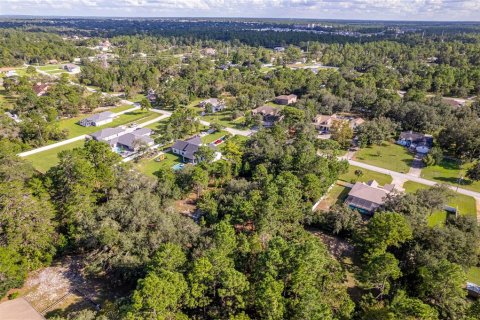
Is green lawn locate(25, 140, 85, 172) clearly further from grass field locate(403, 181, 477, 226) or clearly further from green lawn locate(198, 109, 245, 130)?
grass field locate(403, 181, 477, 226)

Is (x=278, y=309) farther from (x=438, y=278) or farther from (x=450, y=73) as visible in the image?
(x=450, y=73)

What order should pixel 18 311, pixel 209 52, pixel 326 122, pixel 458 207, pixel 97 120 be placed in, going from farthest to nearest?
1. pixel 209 52
2. pixel 97 120
3. pixel 326 122
4. pixel 458 207
5. pixel 18 311

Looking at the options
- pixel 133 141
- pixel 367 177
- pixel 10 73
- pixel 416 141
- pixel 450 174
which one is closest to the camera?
pixel 367 177

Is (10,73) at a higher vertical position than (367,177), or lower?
higher

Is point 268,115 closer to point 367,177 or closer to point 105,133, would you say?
point 367,177

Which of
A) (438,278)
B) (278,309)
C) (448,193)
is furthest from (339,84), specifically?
(278,309)

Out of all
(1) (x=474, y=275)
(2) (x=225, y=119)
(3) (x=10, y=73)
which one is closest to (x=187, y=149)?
(2) (x=225, y=119)

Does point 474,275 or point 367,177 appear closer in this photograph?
point 474,275

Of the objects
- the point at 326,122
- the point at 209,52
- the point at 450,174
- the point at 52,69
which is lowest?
the point at 450,174
